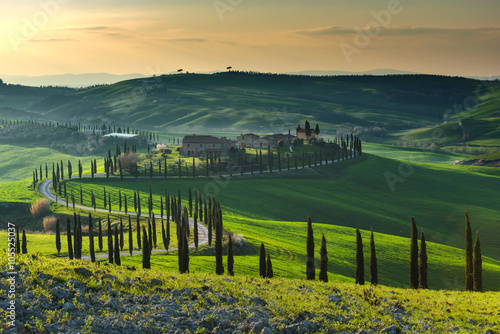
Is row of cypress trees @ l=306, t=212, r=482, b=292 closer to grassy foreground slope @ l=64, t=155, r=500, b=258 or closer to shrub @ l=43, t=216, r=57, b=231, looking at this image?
grassy foreground slope @ l=64, t=155, r=500, b=258

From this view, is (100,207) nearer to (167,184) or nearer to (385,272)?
(167,184)

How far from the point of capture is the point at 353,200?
16550 centimetres

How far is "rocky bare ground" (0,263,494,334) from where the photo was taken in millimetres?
28656

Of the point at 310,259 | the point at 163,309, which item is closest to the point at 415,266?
the point at 310,259

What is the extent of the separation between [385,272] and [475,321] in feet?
185

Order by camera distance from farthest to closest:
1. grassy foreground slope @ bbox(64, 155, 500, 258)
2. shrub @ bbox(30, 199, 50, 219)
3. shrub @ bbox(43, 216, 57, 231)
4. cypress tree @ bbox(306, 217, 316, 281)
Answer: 1. grassy foreground slope @ bbox(64, 155, 500, 258)
2. shrub @ bbox(30, 199, 50, 219)
3. shrub @ bbox(43, 216, 57, 231)
4. cypress tree @ bbox(306, 217, 316, 281)

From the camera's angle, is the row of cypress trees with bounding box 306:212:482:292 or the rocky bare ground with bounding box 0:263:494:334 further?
the row of cypress trees with bounding box 306:212:482:292

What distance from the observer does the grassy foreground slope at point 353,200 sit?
142713 millimetres

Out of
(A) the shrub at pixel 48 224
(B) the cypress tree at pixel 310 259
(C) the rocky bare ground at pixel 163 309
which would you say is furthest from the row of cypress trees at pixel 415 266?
(A) the shrub at pixel 48 224

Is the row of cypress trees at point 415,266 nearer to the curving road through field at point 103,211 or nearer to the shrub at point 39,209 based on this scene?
the curving road through field at point 103,211

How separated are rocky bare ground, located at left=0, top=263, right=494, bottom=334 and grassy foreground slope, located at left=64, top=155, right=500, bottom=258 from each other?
10182 cm

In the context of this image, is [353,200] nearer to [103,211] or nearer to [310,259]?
[103,211]

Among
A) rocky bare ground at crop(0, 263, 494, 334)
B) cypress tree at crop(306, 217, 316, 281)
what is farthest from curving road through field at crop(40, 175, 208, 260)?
rocky bare ground at crop(0, 263, 494, 334)

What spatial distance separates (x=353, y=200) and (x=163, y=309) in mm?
139585
